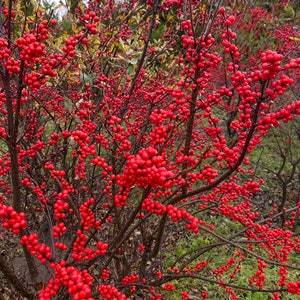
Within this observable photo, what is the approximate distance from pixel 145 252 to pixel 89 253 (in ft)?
5.46

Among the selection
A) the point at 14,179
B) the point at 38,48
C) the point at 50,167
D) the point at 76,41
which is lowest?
the point at 14,179

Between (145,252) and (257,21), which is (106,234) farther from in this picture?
(257,21)

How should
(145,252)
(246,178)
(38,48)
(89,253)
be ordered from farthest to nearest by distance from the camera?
1. (246,178)
2. (145,252)
3. (89,253)
4. (38,48)

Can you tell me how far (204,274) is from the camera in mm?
5566

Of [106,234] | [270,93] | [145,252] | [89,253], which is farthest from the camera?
[106,234]

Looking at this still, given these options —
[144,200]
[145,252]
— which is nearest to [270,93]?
[144,200]

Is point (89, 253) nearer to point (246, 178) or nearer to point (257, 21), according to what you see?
point (246, 178)

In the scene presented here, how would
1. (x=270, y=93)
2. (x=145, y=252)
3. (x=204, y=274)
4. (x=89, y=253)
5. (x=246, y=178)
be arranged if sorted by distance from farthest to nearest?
(x=246, y=178), (x=204, y=274), (x=145, y=252), (x=89, y=253), (x=270, y=93)

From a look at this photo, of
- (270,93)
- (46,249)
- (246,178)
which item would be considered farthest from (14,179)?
(246,178)

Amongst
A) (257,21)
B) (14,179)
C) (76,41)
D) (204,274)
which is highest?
(257,21)

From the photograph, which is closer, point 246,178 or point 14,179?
point 14,179

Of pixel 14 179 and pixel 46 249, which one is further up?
pixel 14 179

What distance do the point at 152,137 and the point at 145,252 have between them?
98.2 inches

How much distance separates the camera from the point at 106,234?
20.0 ft
